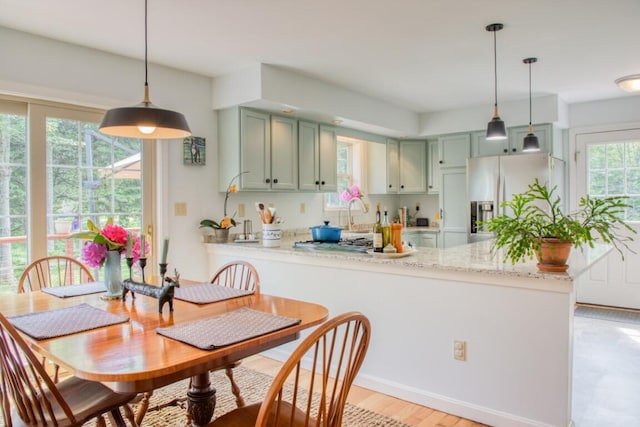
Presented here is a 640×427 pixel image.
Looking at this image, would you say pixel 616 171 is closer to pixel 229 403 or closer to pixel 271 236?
pixel 271 236

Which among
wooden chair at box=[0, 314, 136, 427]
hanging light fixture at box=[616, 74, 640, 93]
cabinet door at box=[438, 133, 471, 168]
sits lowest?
wooden chair at box=[0, 314, 136, 427]

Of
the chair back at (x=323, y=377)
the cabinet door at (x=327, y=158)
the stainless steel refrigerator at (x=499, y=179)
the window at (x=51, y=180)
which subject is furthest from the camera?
the stainless steel refrigerator at (x=499, y=179)

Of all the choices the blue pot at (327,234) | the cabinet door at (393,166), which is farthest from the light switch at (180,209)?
the cabinet door at (393,166)

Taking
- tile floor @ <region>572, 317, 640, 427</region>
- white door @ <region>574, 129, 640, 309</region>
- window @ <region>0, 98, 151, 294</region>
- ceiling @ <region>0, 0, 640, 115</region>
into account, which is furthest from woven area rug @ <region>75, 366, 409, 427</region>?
white door @ <region>574, 129, 640, 309</region>

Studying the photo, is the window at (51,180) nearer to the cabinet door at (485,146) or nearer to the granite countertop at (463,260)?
the granite countertop at (463,260)

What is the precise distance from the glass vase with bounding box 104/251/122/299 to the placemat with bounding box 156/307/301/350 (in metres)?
0.63

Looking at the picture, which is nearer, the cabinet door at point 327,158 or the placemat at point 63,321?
the placemat at point 63,321

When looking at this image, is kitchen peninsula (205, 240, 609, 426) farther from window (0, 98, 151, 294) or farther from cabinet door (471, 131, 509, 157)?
cabinet door (471, 131, 509, 157)

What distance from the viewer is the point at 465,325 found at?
2.42 meters

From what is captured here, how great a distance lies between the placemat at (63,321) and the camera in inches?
61.3

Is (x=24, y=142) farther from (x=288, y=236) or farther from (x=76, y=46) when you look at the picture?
(x=288, y=236)

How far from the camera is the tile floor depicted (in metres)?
2.46

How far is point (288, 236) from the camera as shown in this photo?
4516 millimetres

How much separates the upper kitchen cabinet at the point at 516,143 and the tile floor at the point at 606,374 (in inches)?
74.5
